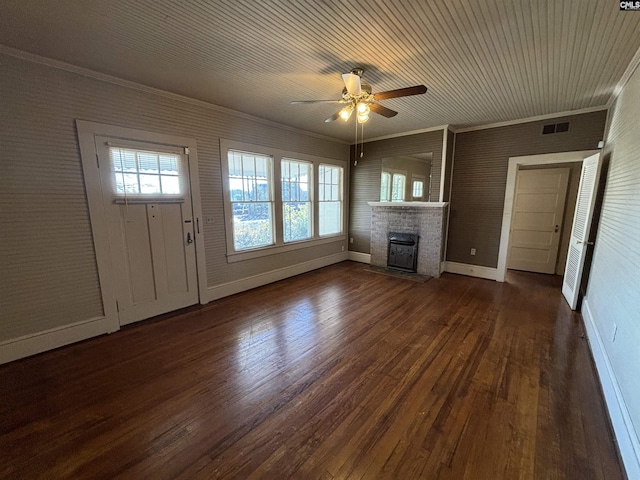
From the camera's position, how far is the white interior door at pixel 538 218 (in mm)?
4828

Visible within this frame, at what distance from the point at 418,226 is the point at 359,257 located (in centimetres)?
158

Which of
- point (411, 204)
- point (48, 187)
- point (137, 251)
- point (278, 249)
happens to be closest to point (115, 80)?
point (48, 187)

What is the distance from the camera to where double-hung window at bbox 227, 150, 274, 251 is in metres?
3.89

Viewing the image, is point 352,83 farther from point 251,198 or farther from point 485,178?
point 485,178

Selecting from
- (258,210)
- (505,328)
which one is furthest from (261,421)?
(258,210)

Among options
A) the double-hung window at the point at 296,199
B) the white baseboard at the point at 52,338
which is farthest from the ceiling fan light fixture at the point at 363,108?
the white baseboard at the point at 52,338

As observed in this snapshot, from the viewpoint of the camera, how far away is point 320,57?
7.59 feet

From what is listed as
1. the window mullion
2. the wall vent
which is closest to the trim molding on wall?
the window mullion

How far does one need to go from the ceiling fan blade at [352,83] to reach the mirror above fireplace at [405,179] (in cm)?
306

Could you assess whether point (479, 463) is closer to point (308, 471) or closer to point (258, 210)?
point (308, 471)

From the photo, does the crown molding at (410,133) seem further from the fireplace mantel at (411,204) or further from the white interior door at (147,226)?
the white interior door at (147,226)

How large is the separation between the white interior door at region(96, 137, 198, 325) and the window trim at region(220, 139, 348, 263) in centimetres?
51

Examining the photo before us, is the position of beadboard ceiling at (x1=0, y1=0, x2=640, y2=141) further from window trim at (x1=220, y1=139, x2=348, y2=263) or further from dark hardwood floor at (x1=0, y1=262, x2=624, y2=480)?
dark hardwood floor at (x1=0, y1=262, x2=624, y2=480)

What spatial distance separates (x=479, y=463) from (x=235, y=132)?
413 centimetres
